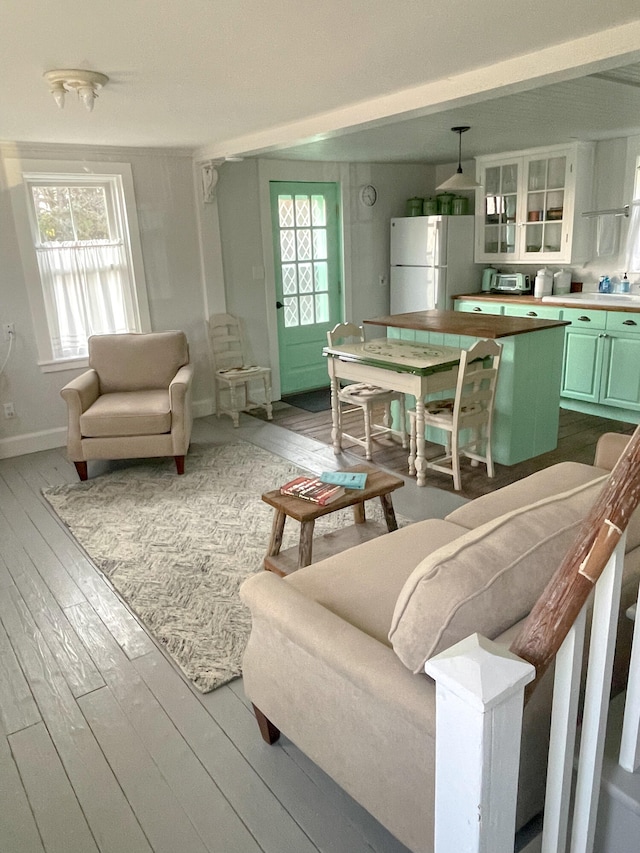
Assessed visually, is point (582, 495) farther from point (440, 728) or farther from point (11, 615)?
point (11, 615)

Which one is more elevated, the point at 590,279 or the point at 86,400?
the point at 590,279

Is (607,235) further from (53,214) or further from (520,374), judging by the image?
(53,214)

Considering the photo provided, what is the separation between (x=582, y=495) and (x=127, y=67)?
2.44 meters

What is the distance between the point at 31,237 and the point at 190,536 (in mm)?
2726

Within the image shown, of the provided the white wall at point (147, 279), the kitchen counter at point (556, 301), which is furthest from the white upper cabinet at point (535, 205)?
the white wall at point (147, 279)

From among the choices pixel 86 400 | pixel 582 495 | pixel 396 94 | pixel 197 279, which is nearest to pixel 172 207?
pixel 197 279

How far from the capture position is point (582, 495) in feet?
5.22

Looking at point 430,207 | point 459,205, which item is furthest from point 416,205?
point 459,205

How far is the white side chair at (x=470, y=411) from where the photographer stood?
3670 mm

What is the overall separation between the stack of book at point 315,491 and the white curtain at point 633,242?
4.00 metres

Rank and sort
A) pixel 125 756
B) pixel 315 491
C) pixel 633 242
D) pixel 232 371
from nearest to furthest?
pixel 125 756 → pixel 315 491 → pixel 633 242 → pixel 232 371

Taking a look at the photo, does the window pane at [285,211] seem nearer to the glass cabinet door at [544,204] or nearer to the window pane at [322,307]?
the window pane at [322,307]

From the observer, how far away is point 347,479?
2.76 m

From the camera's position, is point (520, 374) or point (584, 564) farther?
point (520, 374)
